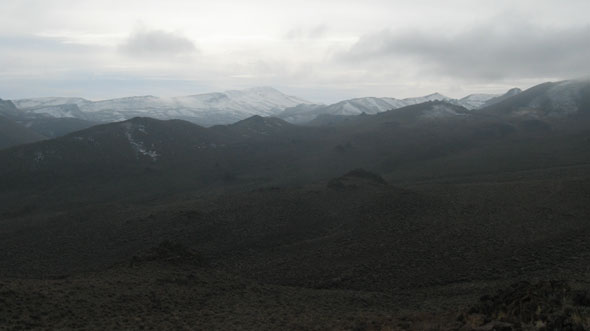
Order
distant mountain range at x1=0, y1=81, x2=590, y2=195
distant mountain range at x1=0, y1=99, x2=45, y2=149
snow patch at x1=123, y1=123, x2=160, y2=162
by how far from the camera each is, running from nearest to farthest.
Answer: distant mountain range at x1=0, y1=81, x2=590, y2=195 < snow patch at x1=123, y1=123, x2=160, y2=162 < distant mountain range at x1=0, y1=99, x2=45, y2=149

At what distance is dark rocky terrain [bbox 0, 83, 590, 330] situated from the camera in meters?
18.2

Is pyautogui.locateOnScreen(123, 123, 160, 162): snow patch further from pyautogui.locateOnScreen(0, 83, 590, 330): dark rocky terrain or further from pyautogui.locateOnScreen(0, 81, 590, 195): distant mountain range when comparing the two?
pyautogui.locateOnScreen(0, 83, 590, 330): dark rocky terrain

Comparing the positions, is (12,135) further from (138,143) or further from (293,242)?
(293,242)

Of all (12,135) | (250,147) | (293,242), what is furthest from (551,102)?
(12,135)

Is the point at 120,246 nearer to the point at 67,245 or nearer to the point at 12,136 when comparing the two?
the point at 67,245

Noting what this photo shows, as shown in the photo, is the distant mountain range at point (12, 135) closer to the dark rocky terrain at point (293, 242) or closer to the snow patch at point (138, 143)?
the snow patch at point (138, 143)

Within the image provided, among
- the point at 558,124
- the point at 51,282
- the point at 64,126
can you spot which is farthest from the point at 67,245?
the point at 64,126

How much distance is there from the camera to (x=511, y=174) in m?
57.8

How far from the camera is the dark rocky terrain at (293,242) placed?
1825 centimetres

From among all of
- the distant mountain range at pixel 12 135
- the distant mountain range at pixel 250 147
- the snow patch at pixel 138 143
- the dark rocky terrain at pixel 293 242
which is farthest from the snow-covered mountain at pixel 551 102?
the distant mountain range at pixel 12 135

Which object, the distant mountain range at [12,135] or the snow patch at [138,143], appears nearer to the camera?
the snow patch at [138,143]

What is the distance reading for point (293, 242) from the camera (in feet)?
111

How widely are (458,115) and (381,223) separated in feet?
364

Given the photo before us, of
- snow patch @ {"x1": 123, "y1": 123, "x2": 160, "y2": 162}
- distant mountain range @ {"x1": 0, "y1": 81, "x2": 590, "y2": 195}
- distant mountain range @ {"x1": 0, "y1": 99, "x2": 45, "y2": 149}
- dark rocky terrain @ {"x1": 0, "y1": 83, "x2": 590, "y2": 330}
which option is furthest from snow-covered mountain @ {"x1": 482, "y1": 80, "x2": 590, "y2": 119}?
distant mountain range @ {"x1": 0, "y1": 99, "x2": 45, "y2": 149}
